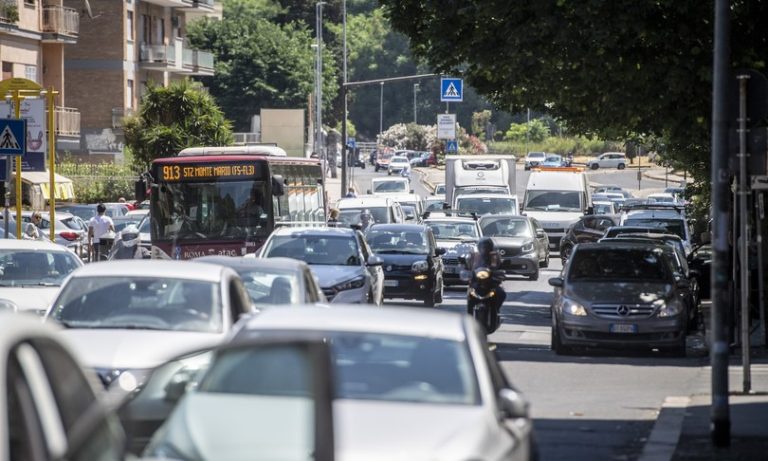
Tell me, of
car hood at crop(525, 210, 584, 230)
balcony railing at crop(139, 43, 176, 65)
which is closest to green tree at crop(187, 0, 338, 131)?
balcony railing at crop(139, 43, 176, 65)

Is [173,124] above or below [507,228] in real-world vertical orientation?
above

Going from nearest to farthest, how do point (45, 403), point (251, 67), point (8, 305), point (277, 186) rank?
point (45, 403) < point (8, 305) < point (277, 186) < point (251, 67)

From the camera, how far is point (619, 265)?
72.2 feet

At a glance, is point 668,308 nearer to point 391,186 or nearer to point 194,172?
point 194,172

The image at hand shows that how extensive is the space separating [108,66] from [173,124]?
54.0 feet

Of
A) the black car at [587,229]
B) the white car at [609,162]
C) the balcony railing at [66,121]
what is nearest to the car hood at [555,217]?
the black car at [587,229]

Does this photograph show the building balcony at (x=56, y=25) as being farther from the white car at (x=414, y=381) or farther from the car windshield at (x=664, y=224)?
the white car at (x=414, y=381)

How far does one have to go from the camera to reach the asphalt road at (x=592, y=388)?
1270 cm

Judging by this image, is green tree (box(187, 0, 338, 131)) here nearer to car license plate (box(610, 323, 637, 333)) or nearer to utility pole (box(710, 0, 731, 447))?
car license plate (box(610, 323, 637, 333))

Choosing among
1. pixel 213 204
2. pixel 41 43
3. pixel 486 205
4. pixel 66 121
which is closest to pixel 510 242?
pixel 486 205

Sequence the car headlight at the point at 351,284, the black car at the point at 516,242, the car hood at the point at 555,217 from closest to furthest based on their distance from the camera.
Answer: the car headlight at the point at 351,284
the black car at the point at 516,242
the car hood at the point at 555,217

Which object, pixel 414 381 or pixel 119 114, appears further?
pixel 119 114

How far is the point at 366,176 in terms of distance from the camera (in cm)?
11994

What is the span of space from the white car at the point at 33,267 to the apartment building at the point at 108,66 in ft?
162
